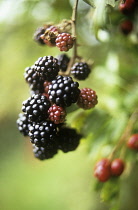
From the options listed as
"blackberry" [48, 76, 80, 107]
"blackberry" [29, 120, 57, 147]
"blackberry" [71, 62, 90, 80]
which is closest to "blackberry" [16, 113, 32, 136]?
"blackberry" [29, 120, 57, 147]

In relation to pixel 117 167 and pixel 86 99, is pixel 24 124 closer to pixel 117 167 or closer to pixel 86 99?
pixel 86 99

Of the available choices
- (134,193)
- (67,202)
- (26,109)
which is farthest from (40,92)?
(67,202)

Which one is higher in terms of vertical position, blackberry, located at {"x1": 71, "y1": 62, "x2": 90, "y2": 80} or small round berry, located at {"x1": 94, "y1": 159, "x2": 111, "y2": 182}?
blackberry, located at {"x1": 71, "y1": 62, "x2": 90, "y2": 80}

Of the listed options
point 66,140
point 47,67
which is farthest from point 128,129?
point 47,67

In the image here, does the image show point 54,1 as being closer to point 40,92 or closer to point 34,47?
point 34,47

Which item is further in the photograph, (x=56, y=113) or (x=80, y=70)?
Result: (x=80, y=70)

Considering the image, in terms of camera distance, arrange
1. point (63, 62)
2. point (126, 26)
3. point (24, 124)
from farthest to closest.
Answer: point (126, 26)
point (63, 62)
point (24, 124)

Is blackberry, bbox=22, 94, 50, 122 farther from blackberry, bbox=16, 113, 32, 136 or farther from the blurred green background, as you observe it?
the blurred green background

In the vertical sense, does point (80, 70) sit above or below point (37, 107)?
above
